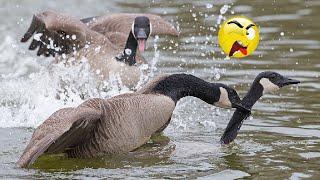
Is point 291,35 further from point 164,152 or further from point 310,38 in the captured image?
point 164,152

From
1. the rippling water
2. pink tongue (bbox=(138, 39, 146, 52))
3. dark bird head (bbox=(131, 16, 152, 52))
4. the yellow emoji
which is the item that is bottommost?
the rippling water

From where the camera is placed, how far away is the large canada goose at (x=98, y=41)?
41.5ft

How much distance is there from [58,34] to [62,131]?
4.51 m

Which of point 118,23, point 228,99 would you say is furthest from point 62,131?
point 118,23

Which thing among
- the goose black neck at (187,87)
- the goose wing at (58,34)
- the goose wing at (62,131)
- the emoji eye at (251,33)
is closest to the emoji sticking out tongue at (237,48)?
the emoji eye at (251,33)

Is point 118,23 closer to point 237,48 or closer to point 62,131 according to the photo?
point 237,48

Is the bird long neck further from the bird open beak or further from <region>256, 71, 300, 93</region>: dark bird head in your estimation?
the bird open beak

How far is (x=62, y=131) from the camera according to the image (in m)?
8.72

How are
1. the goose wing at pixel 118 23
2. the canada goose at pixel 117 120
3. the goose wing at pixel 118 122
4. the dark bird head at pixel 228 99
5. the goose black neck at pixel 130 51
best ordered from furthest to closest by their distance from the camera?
the goose wing at pixel 118 23 < the goose black neck at pixel 130 51 < the dark bird head at pixel 228 99 < the goose wing at pixel 118 122 < the canada goose at pixel 117 120

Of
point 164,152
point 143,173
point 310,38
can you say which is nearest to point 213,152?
point 164,152

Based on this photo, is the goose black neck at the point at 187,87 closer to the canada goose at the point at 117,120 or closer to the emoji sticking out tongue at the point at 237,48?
the canada goose at the point at 117,120

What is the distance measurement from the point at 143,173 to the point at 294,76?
460 centimetres

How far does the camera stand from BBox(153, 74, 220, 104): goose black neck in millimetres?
9938

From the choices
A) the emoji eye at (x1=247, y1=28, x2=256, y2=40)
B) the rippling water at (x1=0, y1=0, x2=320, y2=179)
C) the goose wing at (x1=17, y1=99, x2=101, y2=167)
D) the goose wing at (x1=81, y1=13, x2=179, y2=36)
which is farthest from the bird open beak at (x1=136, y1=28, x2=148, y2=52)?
the goose wing at (x1=17, y1=99, x2=101, y2=167)
